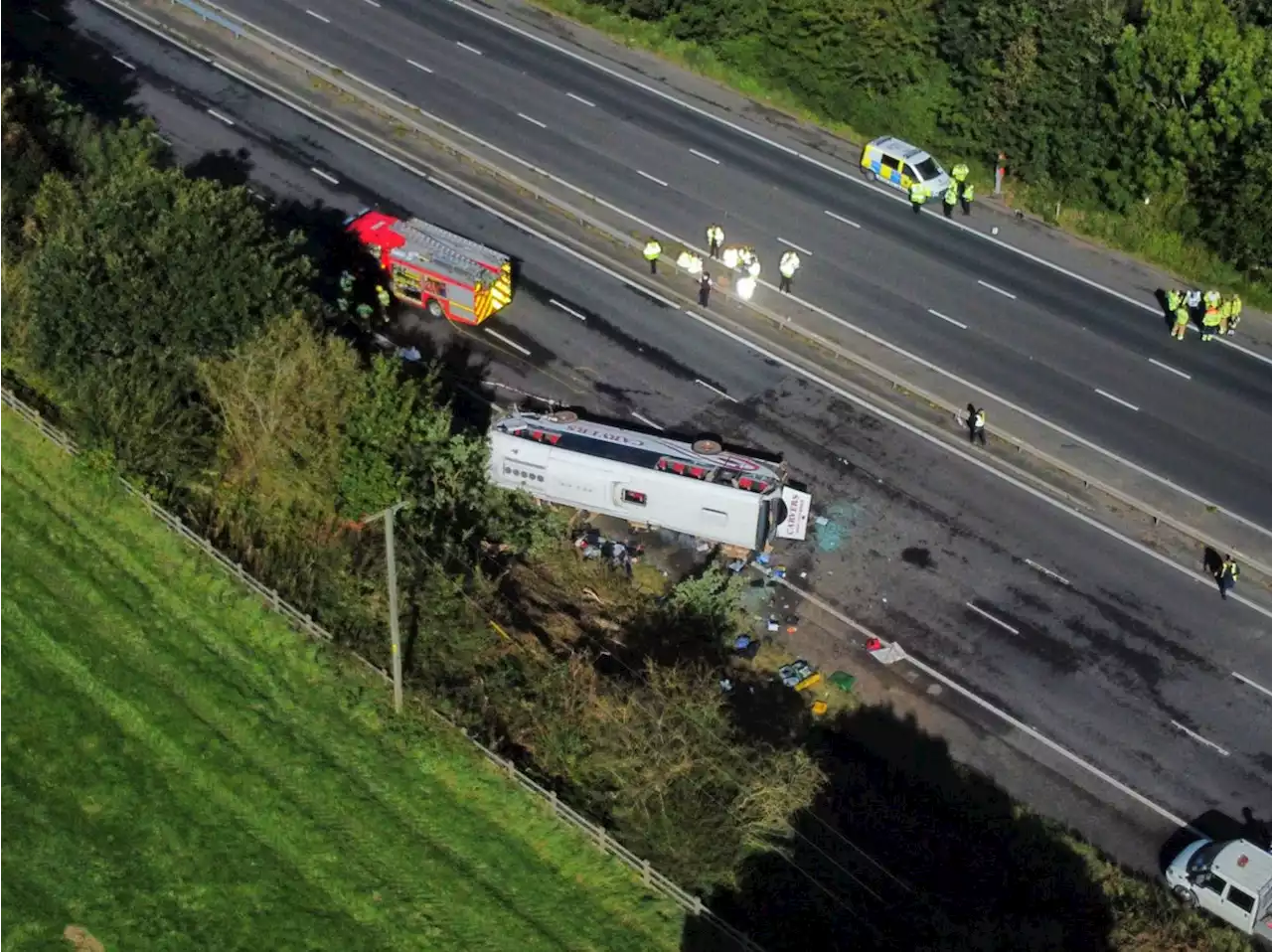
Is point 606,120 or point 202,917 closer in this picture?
point 202,917

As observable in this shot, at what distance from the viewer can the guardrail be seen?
101 feet

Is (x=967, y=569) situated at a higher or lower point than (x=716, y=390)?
lower

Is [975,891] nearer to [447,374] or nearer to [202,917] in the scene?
[202,917]

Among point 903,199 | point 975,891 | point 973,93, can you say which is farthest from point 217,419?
point 973,93

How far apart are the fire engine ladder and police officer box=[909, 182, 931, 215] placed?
48.5ft

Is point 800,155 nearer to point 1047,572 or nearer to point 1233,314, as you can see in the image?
point 1233,314

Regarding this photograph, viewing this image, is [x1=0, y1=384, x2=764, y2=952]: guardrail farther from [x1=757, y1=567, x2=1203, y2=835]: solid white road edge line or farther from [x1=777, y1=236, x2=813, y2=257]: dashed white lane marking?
[x1=777, y1=236, x2=813, y2=257]: dashed white lane marking

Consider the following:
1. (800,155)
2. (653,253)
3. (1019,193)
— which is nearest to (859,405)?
(653,253)

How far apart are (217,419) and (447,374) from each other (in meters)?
7.94

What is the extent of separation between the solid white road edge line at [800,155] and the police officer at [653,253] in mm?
7221

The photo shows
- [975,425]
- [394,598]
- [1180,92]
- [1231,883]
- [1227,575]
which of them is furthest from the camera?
[1180,92]

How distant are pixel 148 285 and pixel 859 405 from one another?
20188 mm

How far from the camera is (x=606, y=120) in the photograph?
2206 inches

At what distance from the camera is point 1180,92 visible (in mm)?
47969
